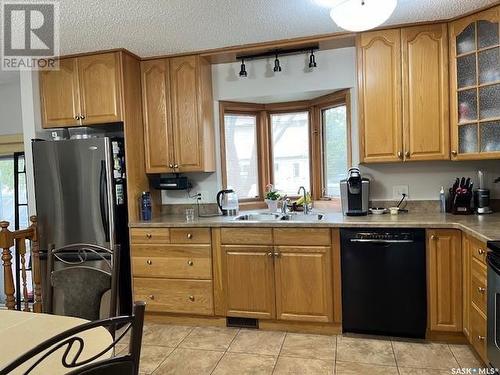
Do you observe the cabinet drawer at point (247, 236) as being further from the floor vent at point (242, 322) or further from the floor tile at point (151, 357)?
the floor tile at point (151, 357)

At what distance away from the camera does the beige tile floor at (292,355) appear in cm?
229

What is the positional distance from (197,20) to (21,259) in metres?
2.23

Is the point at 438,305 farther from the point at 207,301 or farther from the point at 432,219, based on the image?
the point at 207,301

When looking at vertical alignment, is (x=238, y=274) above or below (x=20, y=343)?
below

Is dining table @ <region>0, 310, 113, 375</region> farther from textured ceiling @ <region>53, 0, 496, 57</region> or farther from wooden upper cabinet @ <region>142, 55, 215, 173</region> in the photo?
wooden upper cabinet @ <region>142, 55, 215, 173</region>

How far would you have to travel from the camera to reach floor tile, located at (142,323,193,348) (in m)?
2.76

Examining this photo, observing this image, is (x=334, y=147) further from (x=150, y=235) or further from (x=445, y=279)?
(x=150, y=235)

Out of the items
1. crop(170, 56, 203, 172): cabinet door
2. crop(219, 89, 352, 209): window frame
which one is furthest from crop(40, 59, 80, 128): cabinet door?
crop(219, 89, 352, 209): window frame

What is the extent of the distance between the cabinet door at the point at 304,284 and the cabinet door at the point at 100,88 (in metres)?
1.86

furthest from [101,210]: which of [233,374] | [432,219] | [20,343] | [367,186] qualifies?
[432,219]

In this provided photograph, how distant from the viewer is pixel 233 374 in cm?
227

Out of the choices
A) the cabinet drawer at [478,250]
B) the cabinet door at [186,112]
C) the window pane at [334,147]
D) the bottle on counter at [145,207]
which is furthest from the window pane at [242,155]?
the cabinet drawer at [478,250]

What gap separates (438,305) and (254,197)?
1906 mm

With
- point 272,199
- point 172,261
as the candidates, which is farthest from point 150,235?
point 272,199
